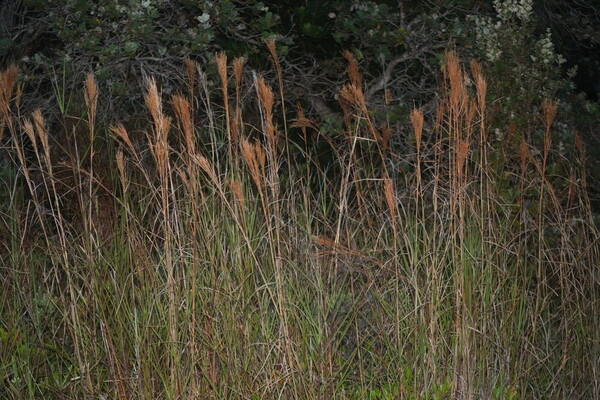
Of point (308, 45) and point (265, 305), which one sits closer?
point (265, 305)

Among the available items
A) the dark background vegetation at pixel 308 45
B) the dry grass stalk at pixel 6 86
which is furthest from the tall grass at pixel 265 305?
the dark background vegetation at pixel 308 45

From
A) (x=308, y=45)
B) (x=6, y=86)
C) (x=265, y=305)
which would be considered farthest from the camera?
(x=308, y=45)

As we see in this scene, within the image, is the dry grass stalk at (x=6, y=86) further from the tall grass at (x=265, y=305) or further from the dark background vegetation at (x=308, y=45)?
the dark background vegetation at (x=308, y=45)

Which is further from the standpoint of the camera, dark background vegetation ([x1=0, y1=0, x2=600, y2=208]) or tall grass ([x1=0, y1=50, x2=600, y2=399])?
dark background vegetation ([x1=0, y1=0, x2=600, y2=208])

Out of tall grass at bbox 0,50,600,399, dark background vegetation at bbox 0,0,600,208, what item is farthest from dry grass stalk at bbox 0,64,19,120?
dark background vegetation at bbox 0,0,600,208

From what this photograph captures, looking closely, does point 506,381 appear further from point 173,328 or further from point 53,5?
point 53,5

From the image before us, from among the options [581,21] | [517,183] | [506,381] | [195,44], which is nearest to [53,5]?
[195,44]

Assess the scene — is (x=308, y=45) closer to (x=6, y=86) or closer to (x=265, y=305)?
(x=265, y=305)

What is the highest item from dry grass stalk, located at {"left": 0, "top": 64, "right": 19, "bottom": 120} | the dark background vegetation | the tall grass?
dry grass stalk, located at {"left": 0, "top": 64, "right": 19, "bottom": 120}

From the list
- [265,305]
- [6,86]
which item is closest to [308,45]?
[265,305]

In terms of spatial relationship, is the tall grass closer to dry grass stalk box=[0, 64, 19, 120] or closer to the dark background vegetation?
dry grass stalk box=[0, 64, 19, 120]

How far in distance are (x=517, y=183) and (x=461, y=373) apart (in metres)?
2.17

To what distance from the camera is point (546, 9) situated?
7090mm

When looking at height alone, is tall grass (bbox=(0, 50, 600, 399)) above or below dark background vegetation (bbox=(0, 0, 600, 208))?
above
